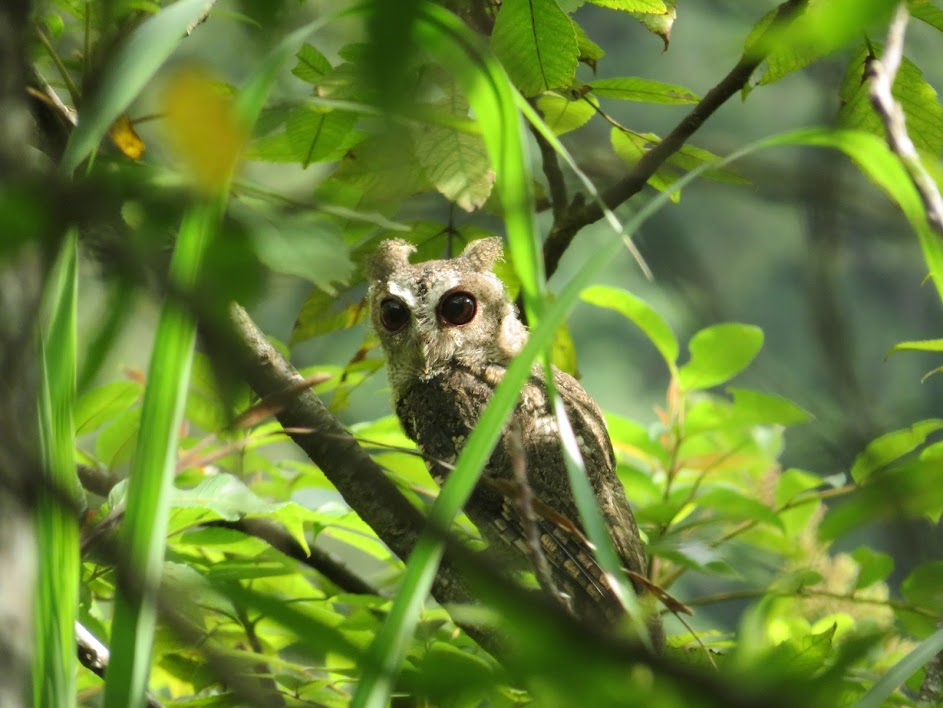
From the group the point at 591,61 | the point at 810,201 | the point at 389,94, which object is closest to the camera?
the point at 389,94

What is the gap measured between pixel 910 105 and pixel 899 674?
2.57 feet

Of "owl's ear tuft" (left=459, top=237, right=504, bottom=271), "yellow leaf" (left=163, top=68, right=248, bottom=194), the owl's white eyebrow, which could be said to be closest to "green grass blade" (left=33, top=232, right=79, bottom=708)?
"yellow leaf" (left=163, top=68, right=248, bottom=194)

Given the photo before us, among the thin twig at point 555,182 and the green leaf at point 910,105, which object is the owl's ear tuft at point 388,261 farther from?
the green leaf at point 910,105

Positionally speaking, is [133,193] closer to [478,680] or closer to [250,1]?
[250,1]

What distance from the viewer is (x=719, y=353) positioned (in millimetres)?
1692

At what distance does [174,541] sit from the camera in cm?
128

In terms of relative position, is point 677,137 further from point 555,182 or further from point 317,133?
point 317,133

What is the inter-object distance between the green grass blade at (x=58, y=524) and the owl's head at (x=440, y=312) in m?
1.53

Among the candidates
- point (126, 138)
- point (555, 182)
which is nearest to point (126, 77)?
point (126, 138)

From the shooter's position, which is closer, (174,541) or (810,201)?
(810,201)

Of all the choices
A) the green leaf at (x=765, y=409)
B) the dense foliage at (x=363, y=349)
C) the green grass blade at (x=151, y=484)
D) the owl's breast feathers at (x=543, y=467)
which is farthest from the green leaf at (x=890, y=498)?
the owl's breast feathers at (x=543, y=467)

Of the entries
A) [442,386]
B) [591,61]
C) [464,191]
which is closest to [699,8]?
[591,61]

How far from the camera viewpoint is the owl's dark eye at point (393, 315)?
2.37 meters

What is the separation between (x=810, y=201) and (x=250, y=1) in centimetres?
40
